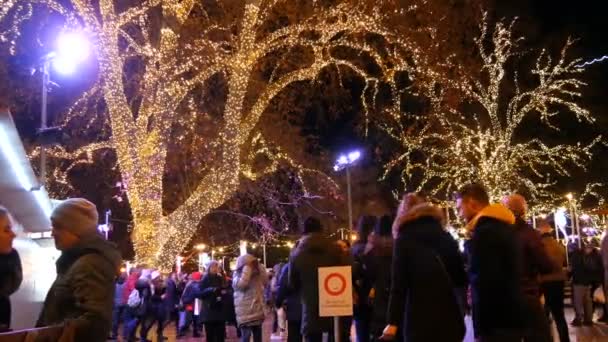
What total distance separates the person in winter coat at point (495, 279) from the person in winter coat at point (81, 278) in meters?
2.50

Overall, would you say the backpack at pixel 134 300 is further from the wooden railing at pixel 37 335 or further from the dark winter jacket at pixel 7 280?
the wooden railing at pixel 37 335

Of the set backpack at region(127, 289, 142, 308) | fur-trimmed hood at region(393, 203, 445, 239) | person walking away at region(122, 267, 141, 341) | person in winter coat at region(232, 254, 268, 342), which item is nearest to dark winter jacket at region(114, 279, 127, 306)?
person walking away at region(122, 267, 141, 341)

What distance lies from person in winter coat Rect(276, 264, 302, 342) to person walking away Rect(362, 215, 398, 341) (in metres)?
0.88

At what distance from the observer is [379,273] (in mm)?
8625

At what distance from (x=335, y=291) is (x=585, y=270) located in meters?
8.98

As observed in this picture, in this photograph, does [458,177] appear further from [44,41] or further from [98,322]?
[98,322]

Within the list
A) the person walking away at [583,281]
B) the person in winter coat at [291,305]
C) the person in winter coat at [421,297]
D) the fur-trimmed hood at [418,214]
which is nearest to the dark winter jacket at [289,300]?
the person in winter coat at [291,305]

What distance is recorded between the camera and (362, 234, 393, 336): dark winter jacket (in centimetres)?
845

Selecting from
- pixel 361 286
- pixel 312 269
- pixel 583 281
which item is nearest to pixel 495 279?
pixel 312 269

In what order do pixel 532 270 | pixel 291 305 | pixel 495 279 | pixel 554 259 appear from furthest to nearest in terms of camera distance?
1. pixel 291 305
2. pixel 554 259
3. pixel 532 270
4. pixel 495 279

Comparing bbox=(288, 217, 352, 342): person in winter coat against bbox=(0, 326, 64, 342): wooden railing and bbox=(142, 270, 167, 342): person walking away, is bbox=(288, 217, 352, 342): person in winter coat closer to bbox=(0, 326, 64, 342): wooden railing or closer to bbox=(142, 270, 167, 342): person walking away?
bbox=(0, 326, 64, 342): wooden railing

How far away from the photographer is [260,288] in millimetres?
11172

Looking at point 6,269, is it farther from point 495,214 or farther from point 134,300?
point 134,300

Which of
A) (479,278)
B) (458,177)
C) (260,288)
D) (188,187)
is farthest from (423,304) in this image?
(458,177)
